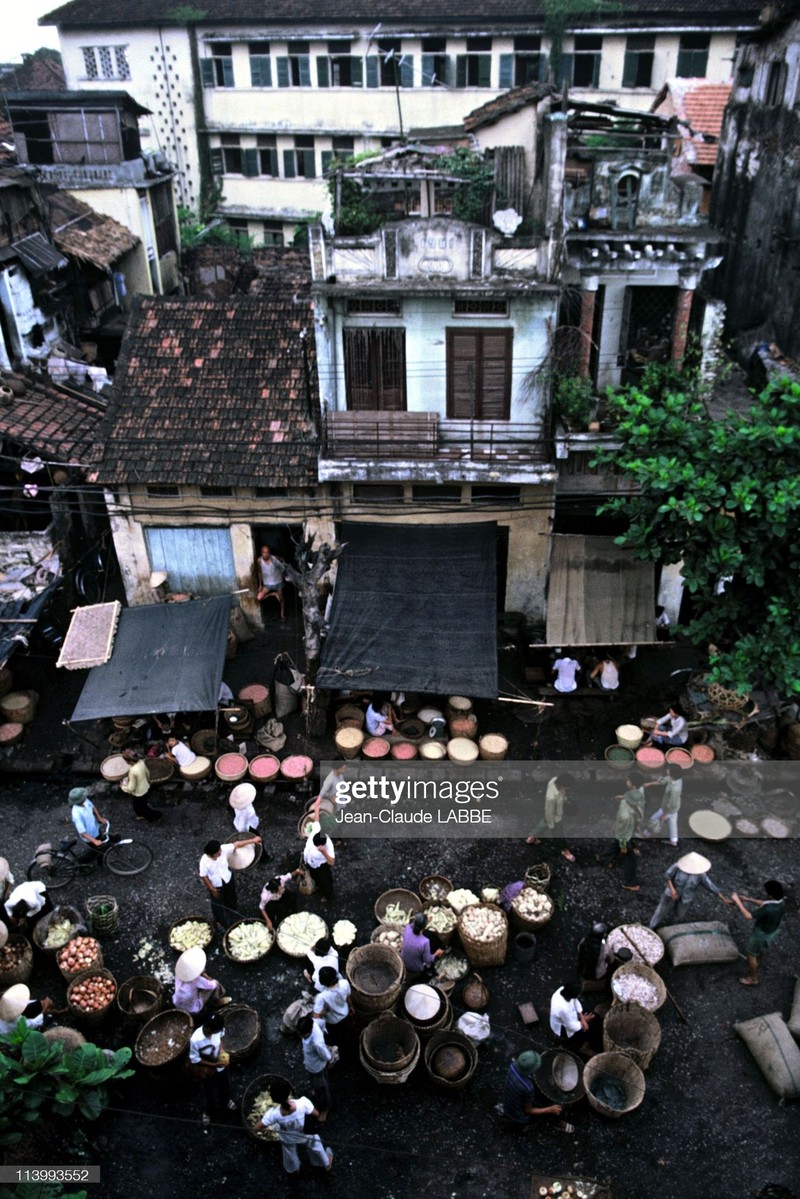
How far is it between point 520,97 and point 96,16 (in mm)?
30749

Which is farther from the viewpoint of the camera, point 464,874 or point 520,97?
point 520,97

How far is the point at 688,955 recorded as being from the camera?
12.5 metres

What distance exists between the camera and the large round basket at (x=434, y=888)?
13.7m

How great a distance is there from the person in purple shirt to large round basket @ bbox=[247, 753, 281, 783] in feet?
15.9

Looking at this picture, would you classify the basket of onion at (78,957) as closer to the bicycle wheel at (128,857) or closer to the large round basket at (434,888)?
the bicycle wheel at (128,857)

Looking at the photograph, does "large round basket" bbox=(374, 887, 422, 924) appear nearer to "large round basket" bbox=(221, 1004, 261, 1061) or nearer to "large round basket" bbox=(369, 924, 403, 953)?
"large round basket" bbox=(369, 924, 403, 953)

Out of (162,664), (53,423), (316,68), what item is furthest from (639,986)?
(316,68)

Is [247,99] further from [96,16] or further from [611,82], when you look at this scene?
[611,82]

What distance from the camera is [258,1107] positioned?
35.7 feet

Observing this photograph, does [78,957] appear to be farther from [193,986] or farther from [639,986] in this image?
[639,986]

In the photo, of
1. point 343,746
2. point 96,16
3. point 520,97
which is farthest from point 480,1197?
point 96,16

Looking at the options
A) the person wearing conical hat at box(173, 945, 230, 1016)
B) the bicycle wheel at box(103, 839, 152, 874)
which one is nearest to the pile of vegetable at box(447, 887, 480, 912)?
the person wearing conical hat at box(173, 945, 230, 1016)

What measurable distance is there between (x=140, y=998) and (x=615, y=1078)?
691 centimetres

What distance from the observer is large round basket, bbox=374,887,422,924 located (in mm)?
13249
